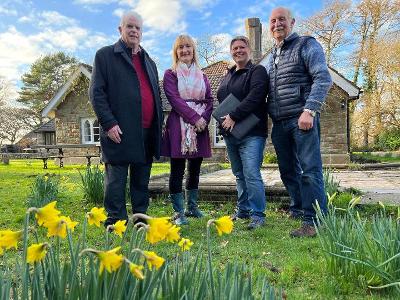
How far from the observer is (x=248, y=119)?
12.6 ft

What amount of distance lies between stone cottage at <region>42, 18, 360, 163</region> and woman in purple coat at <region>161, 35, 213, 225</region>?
11.8 metres

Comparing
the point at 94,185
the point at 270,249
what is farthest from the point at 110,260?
the point at 94,185

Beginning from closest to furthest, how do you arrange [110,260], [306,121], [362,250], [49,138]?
[110,260] → [362,250] → [306,121] → [49,138]

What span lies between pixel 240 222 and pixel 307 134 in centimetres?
127

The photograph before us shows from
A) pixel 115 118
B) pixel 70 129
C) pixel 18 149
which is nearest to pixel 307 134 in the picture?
pixel 115 118

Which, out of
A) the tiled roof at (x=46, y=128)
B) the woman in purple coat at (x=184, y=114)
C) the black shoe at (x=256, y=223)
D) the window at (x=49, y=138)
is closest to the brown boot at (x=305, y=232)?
the black shoe at (x=256, y=223)

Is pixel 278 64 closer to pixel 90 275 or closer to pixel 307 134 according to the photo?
pixel 307 134

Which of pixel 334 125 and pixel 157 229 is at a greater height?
pixel 334 125

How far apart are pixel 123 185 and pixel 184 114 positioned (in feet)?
3.02

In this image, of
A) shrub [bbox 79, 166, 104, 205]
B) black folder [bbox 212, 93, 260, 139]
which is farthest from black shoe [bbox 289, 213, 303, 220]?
shrub [bbox 79, 166, 104, 205]

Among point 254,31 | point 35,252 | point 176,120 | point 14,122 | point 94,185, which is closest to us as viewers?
point 35,252

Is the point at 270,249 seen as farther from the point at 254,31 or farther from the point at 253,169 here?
the point at 254,31

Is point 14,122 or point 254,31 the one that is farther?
point 14,122

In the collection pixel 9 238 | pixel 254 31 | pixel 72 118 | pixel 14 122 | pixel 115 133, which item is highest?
pixel 254 31
